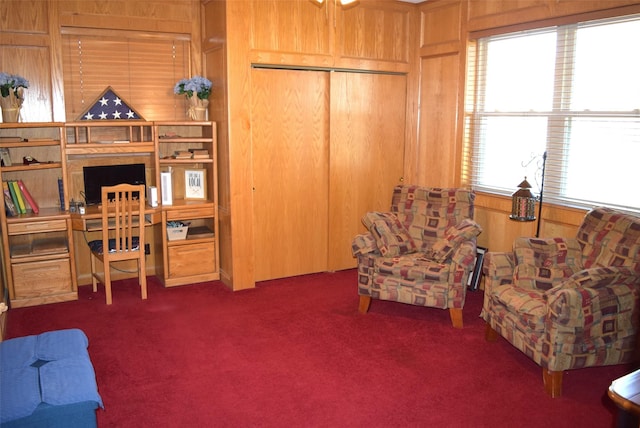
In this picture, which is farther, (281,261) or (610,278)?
(281,261)

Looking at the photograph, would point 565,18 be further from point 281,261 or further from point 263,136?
point 281,261

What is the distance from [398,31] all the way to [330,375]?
3713mm

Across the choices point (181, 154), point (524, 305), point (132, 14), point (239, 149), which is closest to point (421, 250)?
point (524, 305)

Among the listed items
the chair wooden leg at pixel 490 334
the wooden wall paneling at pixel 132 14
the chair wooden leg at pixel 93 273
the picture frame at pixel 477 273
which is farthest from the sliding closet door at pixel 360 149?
the chair wooden leg at pixel 93 273

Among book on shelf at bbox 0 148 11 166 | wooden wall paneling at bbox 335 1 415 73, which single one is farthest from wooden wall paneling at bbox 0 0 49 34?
wooden wall paneling at bbox 335 1 415 73

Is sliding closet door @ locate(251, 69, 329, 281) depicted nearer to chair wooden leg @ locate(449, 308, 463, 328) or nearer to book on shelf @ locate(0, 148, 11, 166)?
chair wooden leg @ locate(449, 308, 463, 328)

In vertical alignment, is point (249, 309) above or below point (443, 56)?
below

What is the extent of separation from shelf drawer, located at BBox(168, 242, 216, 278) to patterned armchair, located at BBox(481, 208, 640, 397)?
104 inches

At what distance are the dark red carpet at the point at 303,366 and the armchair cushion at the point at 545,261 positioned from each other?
528 mm

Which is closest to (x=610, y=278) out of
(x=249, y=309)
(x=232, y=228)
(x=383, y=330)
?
(x=383, y=330)

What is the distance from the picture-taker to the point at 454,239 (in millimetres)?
4367

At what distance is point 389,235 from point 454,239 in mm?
554

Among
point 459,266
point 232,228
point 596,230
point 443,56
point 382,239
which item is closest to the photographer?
point 596,230

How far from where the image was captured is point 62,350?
9.64 feet
